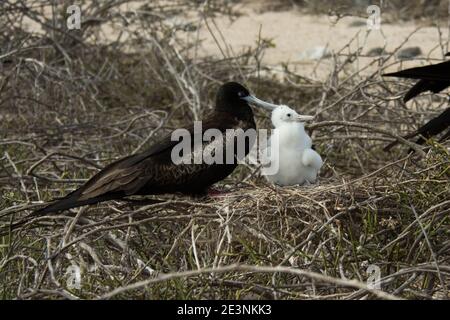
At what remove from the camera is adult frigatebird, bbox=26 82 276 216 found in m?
3.55

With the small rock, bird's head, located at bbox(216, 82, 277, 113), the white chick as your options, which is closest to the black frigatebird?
the white chick

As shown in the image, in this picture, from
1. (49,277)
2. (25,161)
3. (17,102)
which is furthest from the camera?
(17,102)

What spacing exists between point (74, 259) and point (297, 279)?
665mm

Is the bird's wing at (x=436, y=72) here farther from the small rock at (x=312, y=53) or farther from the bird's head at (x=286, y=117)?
the small rock at (x=312, y=53)

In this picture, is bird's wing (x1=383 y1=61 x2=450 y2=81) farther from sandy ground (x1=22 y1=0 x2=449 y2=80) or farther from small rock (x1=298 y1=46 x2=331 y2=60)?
small rock (x1=298 y1=46 x2=331 y2=60)

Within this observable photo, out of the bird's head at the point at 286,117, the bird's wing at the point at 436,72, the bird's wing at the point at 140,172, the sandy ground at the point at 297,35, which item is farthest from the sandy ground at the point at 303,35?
the bird's wing at the point at 140,172

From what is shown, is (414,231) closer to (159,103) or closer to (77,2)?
(159,103)

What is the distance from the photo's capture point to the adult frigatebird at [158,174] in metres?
3.55

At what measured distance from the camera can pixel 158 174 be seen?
371cm

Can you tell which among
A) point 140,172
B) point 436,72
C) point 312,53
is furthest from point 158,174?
point 312,53

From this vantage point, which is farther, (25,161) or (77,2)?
(77,2)

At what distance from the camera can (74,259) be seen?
134 inches
